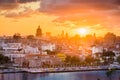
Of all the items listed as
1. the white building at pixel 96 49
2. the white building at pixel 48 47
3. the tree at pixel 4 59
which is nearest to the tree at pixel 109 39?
the white building at pixel 96 49

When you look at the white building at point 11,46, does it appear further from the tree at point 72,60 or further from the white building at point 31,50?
the tree at point 72,60

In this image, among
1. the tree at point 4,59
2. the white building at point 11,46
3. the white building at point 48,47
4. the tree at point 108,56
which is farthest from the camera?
the white building at point 48,47

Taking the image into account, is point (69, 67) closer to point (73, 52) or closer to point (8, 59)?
point (8, 59)

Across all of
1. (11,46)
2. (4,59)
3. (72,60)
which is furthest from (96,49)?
(4,59)

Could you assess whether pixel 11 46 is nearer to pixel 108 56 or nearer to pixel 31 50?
pixel 31 50

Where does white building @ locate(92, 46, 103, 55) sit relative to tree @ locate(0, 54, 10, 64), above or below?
above

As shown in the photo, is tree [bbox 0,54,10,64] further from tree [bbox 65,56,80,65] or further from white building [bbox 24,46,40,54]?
white building [bbox 24,46,40,54]

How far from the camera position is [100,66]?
1603cm

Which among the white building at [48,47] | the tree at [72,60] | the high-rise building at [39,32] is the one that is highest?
the high-rise building at [39,32]

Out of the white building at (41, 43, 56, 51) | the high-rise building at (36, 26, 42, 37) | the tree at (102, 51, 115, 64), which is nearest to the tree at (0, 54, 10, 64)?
the high-rise building at (36, 26, 42, 37)

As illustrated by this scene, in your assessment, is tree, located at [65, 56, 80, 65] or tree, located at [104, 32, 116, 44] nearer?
tree, located at [65, 56, 80, 65]

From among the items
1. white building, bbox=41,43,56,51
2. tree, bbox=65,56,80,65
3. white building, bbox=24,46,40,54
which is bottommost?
tree, bbox=65,56,80,65

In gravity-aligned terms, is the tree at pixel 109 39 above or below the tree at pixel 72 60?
above

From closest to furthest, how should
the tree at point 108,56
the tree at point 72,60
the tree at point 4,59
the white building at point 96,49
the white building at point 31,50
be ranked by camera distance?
the tree at point 4,59
the tree at point 72,60
the tree at point 108,56
the white building at point 31,50
the white building at point 96,49
